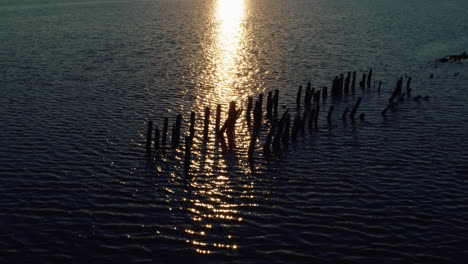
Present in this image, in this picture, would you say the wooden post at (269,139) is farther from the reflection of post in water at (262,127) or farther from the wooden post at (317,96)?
the wooden post at (317,96)

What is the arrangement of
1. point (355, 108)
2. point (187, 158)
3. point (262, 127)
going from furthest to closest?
point (355, 108) < point (262, 127) < point (187, 158)

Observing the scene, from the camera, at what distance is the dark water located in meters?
20.7

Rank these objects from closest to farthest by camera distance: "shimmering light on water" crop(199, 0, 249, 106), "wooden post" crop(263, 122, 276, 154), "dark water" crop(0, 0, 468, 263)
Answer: "dark water" crop(0, 0, 468, 263) < "wooden post" crop(263, 122, 276, 154) < "shimmering light on water" crop(199, 0, 249, 106)

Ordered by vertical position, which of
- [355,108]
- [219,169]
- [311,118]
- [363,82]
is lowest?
[219,169]

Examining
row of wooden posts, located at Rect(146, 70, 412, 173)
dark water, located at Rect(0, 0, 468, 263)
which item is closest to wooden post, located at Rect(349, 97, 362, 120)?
row of wooden posts, located at Rect(146, 70, 412, 173)

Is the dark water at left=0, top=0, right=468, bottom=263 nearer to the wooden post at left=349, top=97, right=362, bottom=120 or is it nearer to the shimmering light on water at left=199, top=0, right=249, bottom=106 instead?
the shimmering light on water at left=199, top=0, right=249, bottom=106

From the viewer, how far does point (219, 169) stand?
28.4m

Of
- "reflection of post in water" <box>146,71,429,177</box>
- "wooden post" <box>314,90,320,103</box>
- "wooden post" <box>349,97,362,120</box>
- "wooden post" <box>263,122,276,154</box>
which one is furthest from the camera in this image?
"wooden post" <box>314,90,320,103</box>

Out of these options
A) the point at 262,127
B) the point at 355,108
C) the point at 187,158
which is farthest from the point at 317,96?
the point at 187,158

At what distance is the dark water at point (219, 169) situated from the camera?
816 inches

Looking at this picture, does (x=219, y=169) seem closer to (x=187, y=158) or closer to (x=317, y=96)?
(x=187, y=158)

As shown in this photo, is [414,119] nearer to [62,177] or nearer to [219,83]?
[219,83]

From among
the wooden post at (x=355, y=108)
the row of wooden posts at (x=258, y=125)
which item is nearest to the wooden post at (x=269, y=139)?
the row of wooden posts at (x=258, y=125)

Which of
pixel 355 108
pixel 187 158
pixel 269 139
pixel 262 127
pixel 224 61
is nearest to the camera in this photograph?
pixel 187 158
